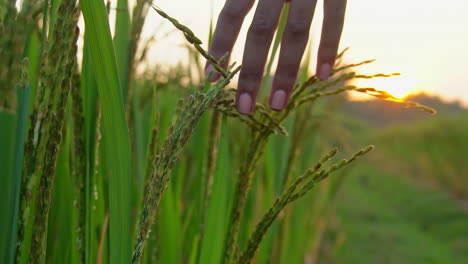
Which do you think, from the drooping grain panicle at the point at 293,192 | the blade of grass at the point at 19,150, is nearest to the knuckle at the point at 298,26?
the drooping grain panicle at the point at 293,192

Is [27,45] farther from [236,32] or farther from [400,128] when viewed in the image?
[400,128]

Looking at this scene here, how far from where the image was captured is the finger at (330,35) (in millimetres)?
664

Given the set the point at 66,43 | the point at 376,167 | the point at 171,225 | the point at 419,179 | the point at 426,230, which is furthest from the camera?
the point at 376,167

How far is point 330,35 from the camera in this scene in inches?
26.5

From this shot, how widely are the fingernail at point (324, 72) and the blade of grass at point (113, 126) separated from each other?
0.28 m

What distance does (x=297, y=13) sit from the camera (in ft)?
2.05

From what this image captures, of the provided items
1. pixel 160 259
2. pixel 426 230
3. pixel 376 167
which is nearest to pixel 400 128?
pixel 376 167

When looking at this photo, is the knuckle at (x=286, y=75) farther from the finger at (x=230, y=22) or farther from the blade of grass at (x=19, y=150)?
the blade of grass at (x=19, y=150)

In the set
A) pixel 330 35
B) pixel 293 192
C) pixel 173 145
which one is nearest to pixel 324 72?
pixel 330 35

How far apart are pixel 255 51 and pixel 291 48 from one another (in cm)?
4

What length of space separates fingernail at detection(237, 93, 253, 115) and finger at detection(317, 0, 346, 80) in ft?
0.30

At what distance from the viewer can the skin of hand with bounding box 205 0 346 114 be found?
634 mm

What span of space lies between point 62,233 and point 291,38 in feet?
1.22

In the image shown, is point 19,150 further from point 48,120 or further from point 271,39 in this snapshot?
point 271,39
